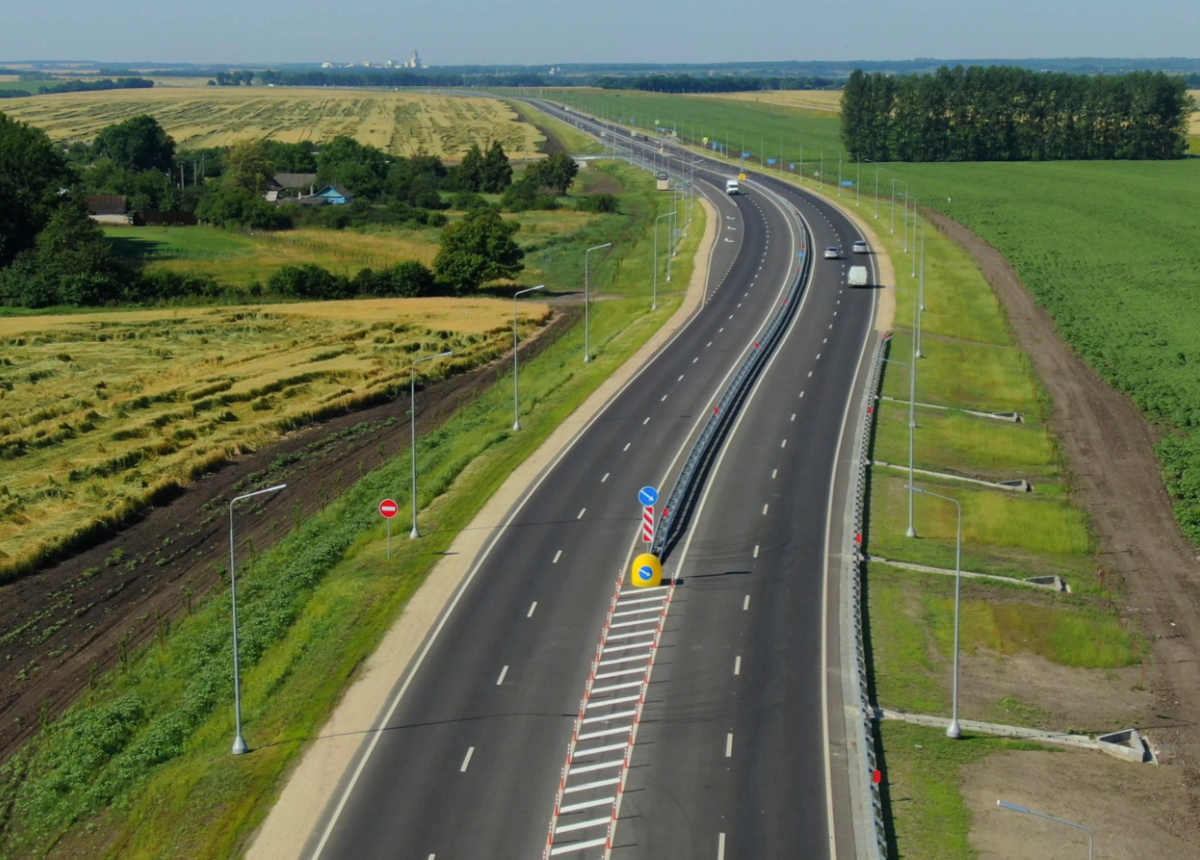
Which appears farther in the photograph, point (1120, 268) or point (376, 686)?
point (1120, 268)

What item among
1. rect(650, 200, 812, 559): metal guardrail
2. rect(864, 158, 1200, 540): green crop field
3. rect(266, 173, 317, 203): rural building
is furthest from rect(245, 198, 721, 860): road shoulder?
rect(266, 173, 317, 203): rural building

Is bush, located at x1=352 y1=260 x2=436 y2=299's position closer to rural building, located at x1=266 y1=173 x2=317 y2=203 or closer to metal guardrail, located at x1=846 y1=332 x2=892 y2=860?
metal guardrail, located at x1=846 y1=332 x2=892 y2=860

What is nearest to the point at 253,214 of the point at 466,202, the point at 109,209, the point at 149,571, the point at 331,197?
the point at 109,209

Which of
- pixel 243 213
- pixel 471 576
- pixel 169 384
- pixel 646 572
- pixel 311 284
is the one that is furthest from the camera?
pixel 243 213

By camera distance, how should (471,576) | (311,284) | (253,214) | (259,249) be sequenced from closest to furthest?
1. (471,576)
2. (311,284)
3. (259,249)
4. (253,214)

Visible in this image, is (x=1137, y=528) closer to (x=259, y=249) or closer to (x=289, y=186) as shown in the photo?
(x=259, y=249)

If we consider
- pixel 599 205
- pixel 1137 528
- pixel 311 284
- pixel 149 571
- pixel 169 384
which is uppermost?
pixel 599 205

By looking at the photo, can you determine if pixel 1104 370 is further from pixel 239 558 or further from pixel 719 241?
pixel 239 558
